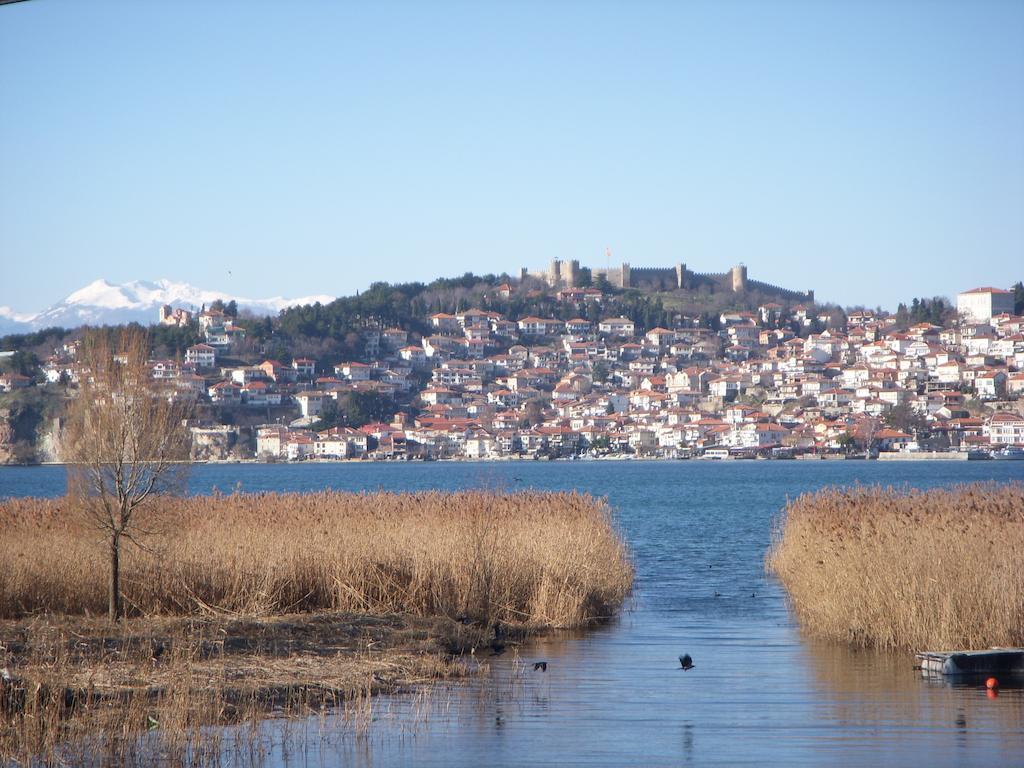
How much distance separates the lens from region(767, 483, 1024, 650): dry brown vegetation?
13828mm

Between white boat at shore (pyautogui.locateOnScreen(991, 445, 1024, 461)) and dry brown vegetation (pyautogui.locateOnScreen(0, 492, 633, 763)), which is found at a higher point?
dry brown vegetation (pyautogui.locateOnScreen(0, 492, 633, 763))

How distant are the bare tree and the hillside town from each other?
10066cm

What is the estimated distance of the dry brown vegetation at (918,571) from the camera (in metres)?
13.8

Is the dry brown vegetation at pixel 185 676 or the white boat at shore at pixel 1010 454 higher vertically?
the dry brown vegetation at pixel 185 676

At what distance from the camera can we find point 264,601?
599 inches

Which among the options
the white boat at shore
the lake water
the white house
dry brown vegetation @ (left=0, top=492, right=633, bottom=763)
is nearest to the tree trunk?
dry brown vegetation @ (left=0, top=492, right=633, bottom=763)

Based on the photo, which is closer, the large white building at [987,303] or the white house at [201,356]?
the white house at [201,356]

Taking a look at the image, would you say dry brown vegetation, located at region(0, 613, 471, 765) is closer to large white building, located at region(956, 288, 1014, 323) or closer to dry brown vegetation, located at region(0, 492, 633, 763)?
dry brown vegetation, located at region(0, 492, 633, 763)

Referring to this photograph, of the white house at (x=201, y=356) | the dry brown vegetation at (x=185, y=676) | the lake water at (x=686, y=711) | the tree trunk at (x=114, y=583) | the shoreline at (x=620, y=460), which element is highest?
the white house at (x=201, y=356)

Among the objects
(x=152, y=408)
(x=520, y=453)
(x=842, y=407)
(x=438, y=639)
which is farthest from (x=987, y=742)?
(x=842, y=407)

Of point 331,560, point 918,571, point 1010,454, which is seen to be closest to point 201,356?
point 1010,454

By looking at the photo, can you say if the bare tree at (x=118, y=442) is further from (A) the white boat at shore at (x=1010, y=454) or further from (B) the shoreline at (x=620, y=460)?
(A) the white boat at shore at (x=1010, y=454)

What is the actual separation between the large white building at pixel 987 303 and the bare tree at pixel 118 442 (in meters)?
178

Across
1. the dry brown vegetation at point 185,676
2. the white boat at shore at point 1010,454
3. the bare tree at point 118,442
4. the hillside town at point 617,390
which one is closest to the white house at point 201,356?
the hillside town at point 617,390
